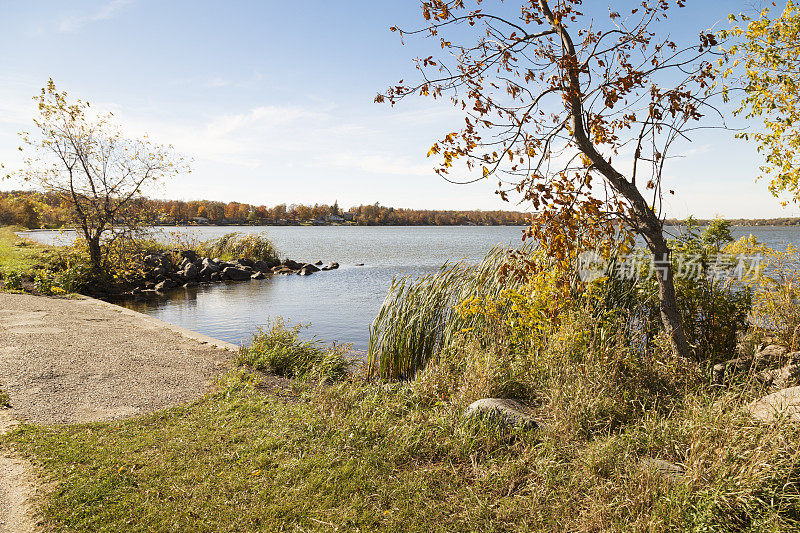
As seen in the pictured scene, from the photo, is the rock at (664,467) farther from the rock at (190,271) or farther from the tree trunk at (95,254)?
the rock at (190,271)

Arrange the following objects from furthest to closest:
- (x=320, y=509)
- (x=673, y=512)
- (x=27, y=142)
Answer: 1. (x=27, y=142)
2. (x=320, y=509)
3. (x=673, y=512)

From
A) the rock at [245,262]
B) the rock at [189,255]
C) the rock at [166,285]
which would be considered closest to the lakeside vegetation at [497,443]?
the rock at [166,285]

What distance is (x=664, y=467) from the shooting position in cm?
341

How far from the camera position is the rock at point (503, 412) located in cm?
437

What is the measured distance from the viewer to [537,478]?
3650mm

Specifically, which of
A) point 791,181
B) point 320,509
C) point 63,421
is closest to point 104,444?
point 63,421

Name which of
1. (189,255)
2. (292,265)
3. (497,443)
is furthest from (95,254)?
(497,443)

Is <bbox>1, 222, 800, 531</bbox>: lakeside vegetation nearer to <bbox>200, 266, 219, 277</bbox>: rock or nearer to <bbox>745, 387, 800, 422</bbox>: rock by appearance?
<bbox>745, 387, 800, 422</bbox>: rock

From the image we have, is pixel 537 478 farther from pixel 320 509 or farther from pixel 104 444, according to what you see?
pixel 104 444

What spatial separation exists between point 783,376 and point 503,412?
2817 mm

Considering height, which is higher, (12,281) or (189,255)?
(189,255)

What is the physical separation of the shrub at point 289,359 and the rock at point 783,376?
17.4ft

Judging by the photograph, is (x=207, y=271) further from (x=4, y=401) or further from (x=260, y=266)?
(x=4, y=401)

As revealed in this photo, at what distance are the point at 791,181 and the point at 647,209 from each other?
21.5 feet
